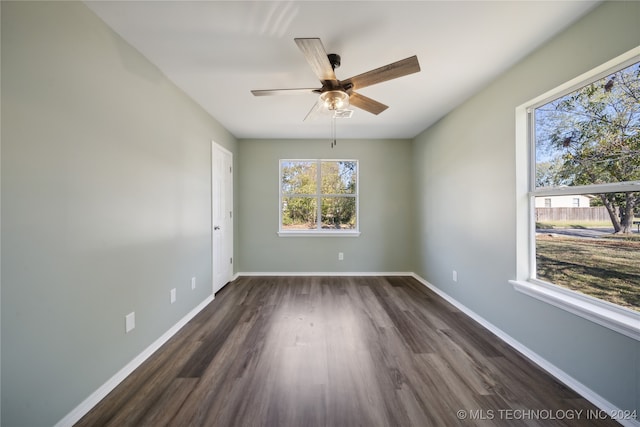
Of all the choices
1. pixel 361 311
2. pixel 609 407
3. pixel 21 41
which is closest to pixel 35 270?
pixel 21 41

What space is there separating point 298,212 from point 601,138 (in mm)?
3421

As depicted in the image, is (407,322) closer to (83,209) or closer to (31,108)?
(83,209)

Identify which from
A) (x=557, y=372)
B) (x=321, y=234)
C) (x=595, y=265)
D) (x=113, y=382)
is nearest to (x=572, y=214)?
(x=595, y=265)

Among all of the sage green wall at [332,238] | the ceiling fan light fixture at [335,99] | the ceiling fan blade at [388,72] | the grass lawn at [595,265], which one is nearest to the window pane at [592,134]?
the grass lawn at [595,265]

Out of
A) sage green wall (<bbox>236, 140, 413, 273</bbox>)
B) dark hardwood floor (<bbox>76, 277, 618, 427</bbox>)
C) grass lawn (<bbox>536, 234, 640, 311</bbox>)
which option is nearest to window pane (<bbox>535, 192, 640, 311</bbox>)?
grass lawn (<bbox>536, 234, 640, 311</bbox>)

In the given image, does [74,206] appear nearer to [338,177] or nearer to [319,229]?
[319,229]

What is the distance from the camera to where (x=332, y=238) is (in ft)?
13.1

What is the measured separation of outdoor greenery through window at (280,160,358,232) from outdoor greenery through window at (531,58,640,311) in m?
2.50

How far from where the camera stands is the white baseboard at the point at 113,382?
4.20 feet

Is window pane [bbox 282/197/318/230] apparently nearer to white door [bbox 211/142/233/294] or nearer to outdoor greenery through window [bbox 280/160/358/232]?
outdoor greenery through window [bbox 280/160/358/232]

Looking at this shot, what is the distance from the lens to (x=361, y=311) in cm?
263

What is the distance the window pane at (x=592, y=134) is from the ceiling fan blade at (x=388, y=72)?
1.21 meters

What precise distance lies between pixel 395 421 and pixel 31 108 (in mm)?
2467

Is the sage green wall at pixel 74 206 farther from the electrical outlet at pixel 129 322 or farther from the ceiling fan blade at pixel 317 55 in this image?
the ceiling fan blade at pixel 317 55
